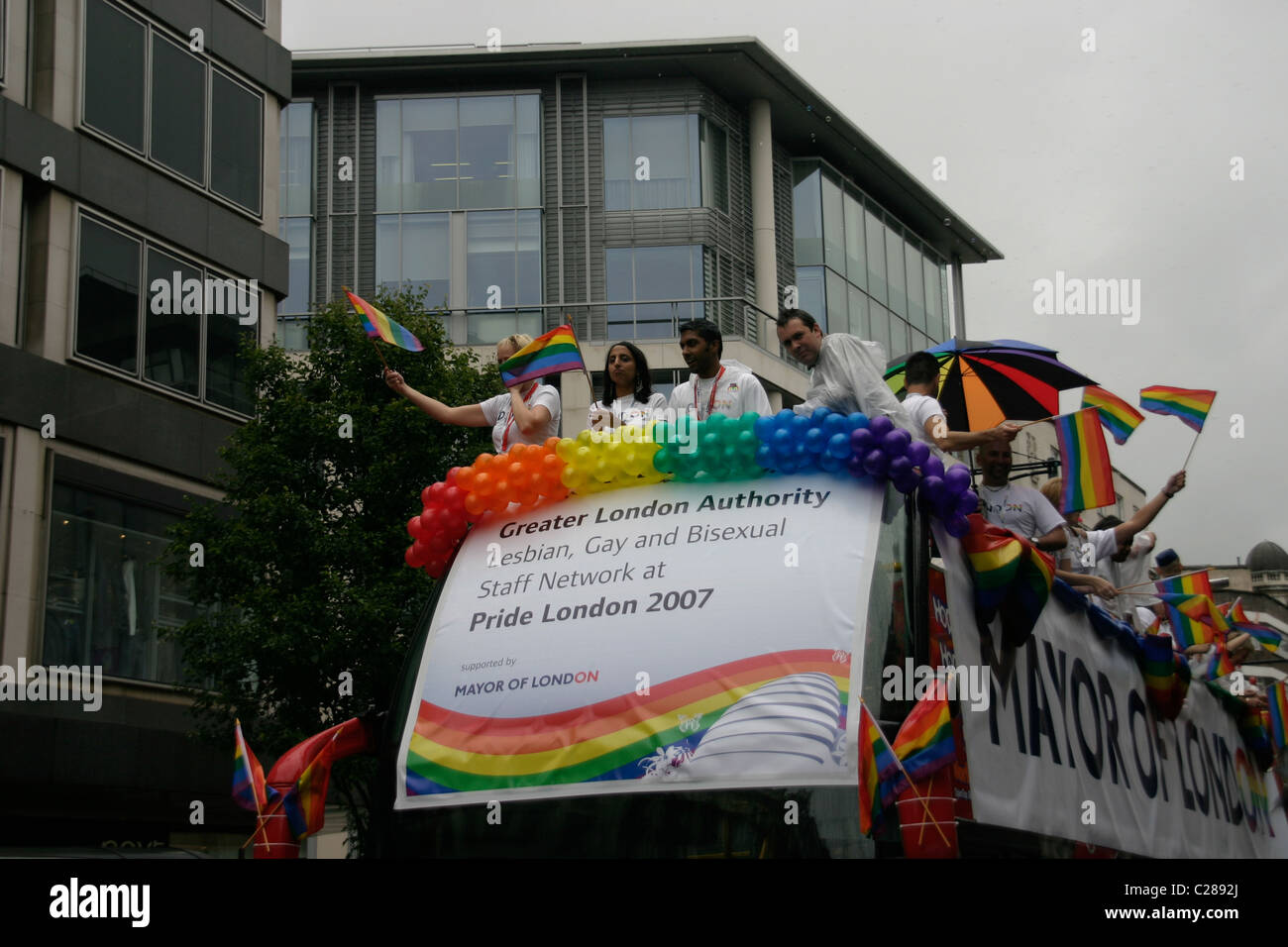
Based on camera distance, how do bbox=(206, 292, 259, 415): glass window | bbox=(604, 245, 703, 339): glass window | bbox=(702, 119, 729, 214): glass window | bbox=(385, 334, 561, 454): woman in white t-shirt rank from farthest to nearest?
bbox=(702, 119, 729, 214): glass window
bbox=(604, 245, 703, 339): glass window
bbox=(206, 292, 259, 415): glass window
bbox=(385, 334, 561, 454): woman in white t-shirt

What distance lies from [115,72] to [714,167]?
18.3 metres

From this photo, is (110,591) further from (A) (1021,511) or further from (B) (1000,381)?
(A) (1021,511)

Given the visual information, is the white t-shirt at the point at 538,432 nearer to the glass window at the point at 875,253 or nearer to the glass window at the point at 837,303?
the glass window at the point at 837,303

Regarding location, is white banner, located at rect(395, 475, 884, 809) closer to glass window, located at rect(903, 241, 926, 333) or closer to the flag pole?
the flag pole

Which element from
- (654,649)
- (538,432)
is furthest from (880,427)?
(538,432)

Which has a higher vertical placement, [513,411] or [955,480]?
[513,411]

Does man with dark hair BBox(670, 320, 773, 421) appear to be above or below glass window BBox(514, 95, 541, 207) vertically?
below

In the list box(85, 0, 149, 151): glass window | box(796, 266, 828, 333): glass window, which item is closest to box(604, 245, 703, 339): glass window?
box(796, 266, 828, 333): glass window

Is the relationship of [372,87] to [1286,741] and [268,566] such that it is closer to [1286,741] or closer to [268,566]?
[268,566]

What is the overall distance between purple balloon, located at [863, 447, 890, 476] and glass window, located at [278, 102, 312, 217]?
3469cm

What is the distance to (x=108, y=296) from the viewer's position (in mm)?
21875

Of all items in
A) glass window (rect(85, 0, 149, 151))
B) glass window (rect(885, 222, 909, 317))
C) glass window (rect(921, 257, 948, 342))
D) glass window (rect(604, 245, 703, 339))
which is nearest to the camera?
glass window (rect(85, 0, 149, 151))

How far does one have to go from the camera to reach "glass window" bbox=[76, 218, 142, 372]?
21453mm

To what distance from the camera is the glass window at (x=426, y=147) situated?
37.8 meters
